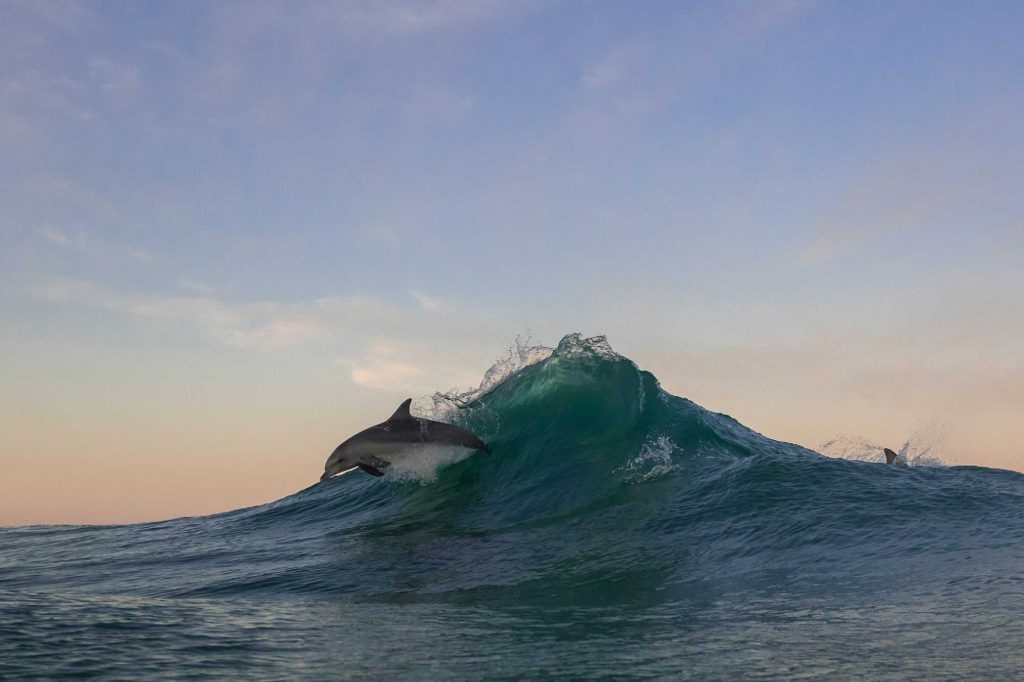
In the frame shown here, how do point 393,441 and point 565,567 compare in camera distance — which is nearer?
point 565,567

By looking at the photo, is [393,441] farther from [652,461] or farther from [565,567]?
[565,567]

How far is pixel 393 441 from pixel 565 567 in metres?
6.34

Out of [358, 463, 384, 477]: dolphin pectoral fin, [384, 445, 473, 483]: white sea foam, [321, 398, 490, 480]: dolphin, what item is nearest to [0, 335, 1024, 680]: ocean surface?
[384, 445, 473, 483]: white sea foam

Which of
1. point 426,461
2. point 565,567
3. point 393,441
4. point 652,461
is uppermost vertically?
point 393,441

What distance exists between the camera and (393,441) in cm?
1557

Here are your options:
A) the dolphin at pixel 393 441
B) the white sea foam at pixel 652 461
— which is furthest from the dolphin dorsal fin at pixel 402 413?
the white sea foam at pixel 652 461

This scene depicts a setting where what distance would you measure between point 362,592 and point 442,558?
174cm

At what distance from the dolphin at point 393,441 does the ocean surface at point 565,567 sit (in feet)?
2.24

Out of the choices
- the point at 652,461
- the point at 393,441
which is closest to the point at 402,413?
the point at 393,441

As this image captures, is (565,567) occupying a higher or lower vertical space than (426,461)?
lower

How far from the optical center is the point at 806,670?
5562 millimetres

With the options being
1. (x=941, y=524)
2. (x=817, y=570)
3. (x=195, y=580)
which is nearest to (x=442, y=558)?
(x=195, y=580)

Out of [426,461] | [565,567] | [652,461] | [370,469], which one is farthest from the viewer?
[426,461]

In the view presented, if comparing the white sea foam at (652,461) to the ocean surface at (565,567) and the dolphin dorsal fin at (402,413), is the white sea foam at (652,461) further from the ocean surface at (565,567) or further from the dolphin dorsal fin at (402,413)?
the dolphin dorsal fin at (402,413)
